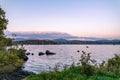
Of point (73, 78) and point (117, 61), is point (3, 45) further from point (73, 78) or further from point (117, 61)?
point (73, 78)

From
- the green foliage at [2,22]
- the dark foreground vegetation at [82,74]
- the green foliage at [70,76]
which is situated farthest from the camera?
the green foliage at [2,22]

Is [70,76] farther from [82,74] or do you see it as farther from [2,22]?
[2,22]

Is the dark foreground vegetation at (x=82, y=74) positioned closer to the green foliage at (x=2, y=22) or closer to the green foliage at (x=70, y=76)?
the green foliage at (x=70, y=76)

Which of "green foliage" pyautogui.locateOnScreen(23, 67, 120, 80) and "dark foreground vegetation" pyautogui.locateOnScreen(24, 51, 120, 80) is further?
"dark foreground vegetation" pyautogui.locateOnScreen(24, 51, 120, 80)

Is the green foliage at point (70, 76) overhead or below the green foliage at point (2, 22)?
below

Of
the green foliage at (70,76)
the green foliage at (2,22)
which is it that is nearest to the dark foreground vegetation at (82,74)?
the green foliage at (70,76)

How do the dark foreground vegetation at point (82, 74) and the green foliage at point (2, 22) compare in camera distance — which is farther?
the green foliage at point (2, 22)

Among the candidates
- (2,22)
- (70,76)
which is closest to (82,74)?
(70,76)

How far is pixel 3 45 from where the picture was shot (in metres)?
39.2

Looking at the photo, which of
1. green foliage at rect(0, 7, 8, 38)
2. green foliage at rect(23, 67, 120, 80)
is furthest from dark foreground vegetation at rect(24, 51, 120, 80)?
green foliage at rect(0, 7, 8, 38)

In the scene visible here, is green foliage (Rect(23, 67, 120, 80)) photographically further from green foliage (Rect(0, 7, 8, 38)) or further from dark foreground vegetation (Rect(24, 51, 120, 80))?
green foliage (Rect(0, 7, 8, 38))

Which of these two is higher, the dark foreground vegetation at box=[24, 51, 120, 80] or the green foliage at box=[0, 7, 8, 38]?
the green foliage at box=[0, 7, 8, 38]

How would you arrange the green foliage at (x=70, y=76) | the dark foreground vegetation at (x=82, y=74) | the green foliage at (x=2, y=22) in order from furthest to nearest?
1. the green foliage at (x=2, y=22)
2. the dark foreground vegetation at (x=82, y=74)
3. the green foliage at (x=70, y=76)

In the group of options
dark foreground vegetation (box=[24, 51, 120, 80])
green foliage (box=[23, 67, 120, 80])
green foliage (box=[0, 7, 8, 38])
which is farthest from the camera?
green foliage (box=[0, 7, 8, 38])
